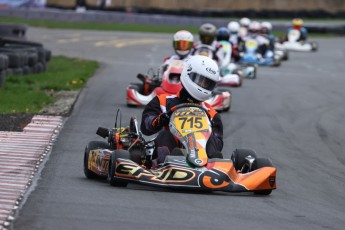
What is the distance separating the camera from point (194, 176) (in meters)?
7.91

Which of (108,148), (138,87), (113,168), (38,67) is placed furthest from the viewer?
(38,67)

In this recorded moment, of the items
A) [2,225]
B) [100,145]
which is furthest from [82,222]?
[100,145]

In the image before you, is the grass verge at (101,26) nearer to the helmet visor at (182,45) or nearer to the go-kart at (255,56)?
the go-kart at (255,56)

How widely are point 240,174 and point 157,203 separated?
1141 millimetres

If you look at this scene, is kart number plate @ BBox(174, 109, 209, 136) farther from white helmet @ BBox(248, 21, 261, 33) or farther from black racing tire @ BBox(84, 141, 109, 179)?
white helmet @ BBox(248, 21, 261, 33)

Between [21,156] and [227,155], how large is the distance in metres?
2.44

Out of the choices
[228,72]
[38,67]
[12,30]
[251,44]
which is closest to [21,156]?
[38,67]

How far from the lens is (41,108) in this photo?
45.4ft

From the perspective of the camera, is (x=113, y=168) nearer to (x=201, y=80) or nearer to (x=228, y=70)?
(x=201, y=80)

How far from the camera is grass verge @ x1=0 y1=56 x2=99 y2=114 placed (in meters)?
14.0

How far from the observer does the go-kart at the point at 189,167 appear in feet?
26.0

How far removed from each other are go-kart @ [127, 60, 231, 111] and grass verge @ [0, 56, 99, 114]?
1.24 metres

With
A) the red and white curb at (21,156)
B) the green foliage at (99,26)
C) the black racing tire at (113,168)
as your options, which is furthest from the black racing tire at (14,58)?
the green foliage at (99,26)

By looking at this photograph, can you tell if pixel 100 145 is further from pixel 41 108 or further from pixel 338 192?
pixel 41 108
